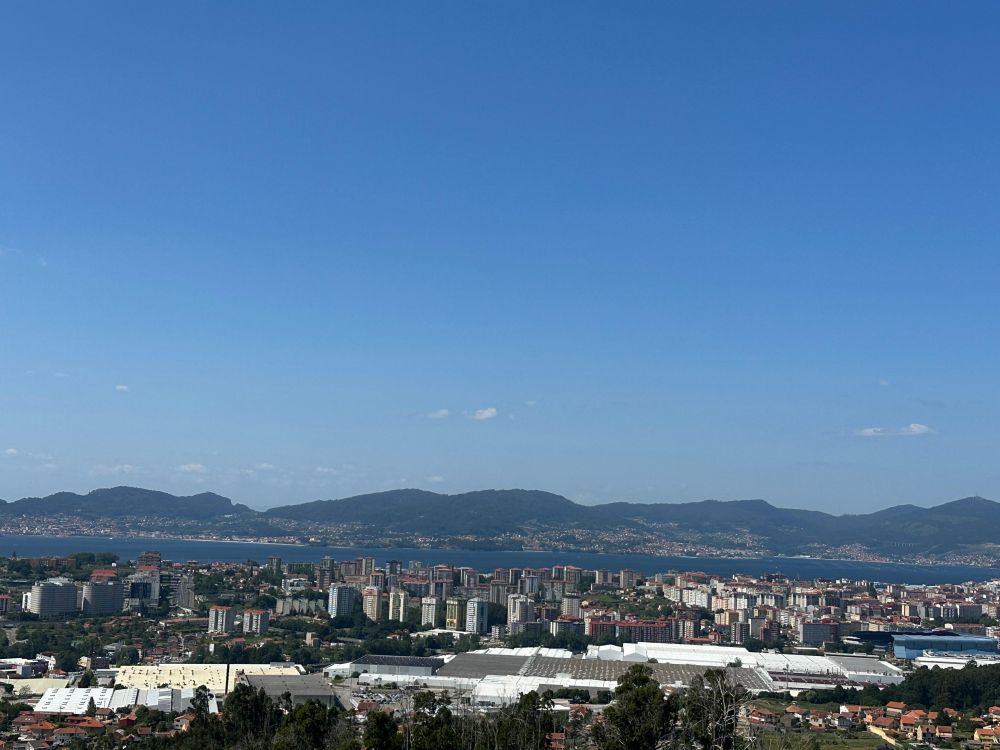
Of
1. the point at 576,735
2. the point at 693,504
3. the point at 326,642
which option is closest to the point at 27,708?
the point at 576,735

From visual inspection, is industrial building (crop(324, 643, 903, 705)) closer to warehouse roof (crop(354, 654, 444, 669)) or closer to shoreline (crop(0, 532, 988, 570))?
warehouse roof (crop(354, 654, 444, 669))

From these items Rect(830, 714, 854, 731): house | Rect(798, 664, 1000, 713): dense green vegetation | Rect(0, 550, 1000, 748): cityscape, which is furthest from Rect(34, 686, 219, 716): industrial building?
Rect(798, 664, 1000, 713): dense green vegetation

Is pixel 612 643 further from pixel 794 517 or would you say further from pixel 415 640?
pixel 794 517

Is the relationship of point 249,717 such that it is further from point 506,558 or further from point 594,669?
point 506,558

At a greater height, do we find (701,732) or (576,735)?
(701,732)

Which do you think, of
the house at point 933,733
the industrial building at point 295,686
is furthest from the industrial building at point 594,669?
the house at point 933,733

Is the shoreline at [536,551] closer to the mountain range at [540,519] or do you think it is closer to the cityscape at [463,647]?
the mountain range at [540,519]

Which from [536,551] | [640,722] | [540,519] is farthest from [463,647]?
[540,519]
